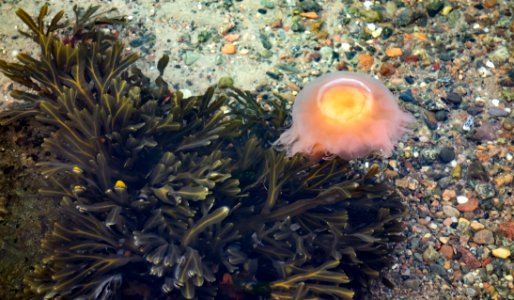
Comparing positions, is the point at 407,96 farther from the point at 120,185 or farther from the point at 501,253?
the point at 120,185

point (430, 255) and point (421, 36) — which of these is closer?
point (430, 255)

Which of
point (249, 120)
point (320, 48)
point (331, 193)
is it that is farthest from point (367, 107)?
point (320, 48)

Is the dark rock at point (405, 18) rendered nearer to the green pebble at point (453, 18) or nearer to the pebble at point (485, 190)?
the green pebble at point (453, 18)

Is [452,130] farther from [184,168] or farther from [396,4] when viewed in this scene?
[184,168]

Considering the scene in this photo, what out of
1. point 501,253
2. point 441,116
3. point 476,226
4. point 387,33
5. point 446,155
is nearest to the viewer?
point 501,253

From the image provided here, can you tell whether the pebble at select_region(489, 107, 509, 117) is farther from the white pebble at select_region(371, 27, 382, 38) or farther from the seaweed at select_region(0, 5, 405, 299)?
the seaweed at select_region(0, 5, 405, 299)

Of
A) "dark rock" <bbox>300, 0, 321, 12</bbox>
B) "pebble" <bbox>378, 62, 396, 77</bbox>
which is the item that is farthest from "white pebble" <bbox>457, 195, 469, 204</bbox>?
"dark rock" <bbox>300, 0, 321, 12</bbox>

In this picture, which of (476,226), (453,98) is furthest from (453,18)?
(476,226)

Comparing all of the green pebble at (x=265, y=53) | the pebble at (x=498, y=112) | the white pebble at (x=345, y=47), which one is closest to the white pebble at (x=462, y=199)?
the pebble at (x=498, y=112)
